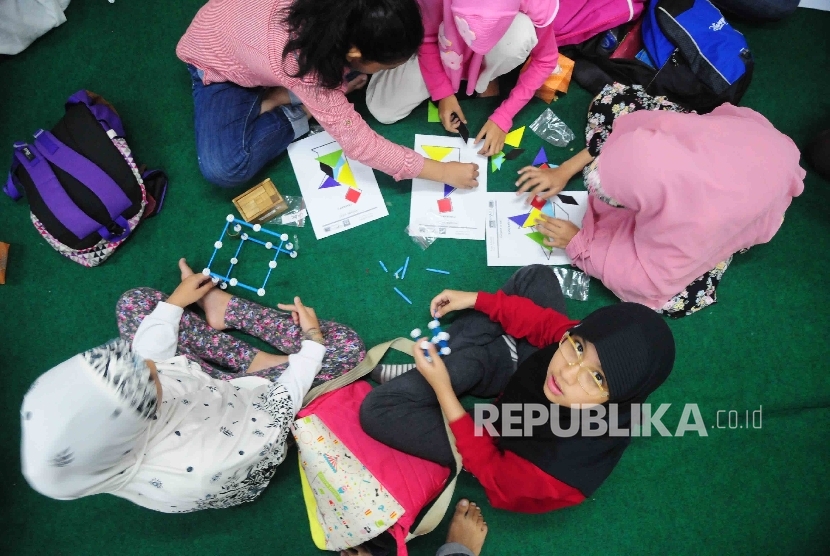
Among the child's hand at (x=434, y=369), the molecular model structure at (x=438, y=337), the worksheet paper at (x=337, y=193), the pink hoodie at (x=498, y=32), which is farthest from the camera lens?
the worksheet paper at (x=337, y=193)

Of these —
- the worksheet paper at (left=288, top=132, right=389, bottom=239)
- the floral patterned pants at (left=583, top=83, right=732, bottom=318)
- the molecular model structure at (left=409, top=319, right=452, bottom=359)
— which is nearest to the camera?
the molecular model structure at (left=409, top=319, right=452, bottom=359)

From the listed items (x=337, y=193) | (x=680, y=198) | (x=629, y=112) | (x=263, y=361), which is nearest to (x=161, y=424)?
(x=263, y=361)

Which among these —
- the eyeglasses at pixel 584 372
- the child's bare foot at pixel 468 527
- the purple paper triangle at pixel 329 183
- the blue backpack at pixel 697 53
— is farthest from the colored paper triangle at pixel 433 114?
the child's bare foot at pixel 468 527

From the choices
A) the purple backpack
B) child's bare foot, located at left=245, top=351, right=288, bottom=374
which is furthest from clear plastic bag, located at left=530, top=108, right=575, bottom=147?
the purple backpack

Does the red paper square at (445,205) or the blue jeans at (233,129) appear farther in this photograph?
the red paper square at (445,205)

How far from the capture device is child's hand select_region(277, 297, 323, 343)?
5.31 ft

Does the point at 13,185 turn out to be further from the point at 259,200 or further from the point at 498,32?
the point at 498,32

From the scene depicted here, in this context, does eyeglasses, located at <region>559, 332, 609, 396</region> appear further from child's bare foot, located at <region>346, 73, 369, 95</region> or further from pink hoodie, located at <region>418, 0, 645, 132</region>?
child's bare foot, located at <region>346, 73, 369, 95</region>

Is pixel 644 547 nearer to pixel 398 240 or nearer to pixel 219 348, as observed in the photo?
pixel 398 240

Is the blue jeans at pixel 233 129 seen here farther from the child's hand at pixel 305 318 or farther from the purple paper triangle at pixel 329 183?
the child's hand at pixel 305 318

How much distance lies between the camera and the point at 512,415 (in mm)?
1477

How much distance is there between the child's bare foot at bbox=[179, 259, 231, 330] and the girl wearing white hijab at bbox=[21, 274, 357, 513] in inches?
1.9

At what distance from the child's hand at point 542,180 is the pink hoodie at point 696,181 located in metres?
0.30

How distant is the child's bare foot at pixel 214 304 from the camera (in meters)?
1.68
